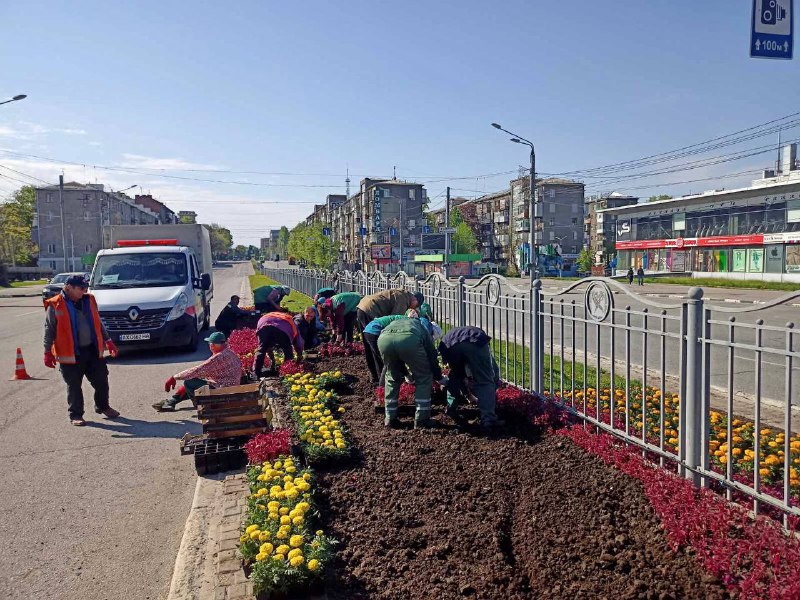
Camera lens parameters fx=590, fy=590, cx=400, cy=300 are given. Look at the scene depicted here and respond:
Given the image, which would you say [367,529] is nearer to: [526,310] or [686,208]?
[526,310]

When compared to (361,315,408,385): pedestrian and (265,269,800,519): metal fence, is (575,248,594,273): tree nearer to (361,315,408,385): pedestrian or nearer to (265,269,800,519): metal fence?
(265,269,800,519): metal fence

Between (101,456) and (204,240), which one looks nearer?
(101,456)

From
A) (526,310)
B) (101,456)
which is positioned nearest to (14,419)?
(101,456)

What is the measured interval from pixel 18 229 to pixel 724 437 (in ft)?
212

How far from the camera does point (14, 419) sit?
746 centimetres

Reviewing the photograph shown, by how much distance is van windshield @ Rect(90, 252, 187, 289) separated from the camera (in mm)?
13039

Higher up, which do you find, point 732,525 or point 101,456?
point 732,525

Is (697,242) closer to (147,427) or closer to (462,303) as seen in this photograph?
(462,303)

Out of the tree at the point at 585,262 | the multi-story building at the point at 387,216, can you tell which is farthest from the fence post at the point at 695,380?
the tree at the point at 585,262

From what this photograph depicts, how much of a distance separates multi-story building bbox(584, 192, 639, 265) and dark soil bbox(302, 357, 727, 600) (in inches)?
3643

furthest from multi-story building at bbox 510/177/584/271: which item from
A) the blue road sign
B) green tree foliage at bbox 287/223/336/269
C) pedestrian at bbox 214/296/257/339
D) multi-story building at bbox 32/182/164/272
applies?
the blue road sign

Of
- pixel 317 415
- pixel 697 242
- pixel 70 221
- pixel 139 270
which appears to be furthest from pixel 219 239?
pixel 317 415

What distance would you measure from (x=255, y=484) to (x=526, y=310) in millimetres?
3608

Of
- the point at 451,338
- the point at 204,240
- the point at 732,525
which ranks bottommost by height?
the point at 732,525
